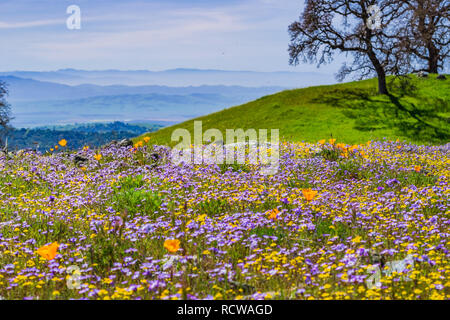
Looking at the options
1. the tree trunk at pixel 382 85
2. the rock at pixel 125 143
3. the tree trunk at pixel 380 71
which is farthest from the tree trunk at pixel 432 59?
the rock at pixel 125 143

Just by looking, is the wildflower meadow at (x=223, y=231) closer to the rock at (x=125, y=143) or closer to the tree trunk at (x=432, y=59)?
the rock at (x=125, y=143)

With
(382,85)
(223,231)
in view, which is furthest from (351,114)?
(223,231)

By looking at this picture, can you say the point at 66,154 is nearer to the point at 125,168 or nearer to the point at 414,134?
the point at 125,168

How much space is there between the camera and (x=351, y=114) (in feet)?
95.9

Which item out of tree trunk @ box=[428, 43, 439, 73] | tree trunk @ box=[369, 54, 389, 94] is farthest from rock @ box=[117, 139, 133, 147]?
tree trunk @ box=[428, 43, 439, 73]

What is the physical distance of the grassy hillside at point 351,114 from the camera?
25.6 m

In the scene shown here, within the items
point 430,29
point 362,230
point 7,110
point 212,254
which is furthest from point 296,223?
point 7,110

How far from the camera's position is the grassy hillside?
2556 cm

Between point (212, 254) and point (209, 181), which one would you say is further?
point (209, 181)

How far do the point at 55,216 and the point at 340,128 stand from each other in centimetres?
2196

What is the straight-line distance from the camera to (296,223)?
289 inches

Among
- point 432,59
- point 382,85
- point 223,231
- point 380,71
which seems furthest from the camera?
point 432,59

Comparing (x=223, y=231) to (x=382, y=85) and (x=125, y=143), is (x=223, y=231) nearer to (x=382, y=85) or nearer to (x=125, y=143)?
(x=125, y=143)

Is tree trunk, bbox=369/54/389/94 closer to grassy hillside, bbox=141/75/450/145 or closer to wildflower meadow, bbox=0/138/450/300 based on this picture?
grassy hillside, bbox=141/75/450/145
